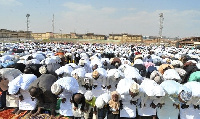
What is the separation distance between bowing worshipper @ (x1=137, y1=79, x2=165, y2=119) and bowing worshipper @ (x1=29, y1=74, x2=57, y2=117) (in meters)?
2.22

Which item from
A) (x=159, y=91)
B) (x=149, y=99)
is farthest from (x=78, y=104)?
(x=159, y=91)

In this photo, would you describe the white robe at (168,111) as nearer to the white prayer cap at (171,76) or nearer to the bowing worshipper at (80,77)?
the white prayer cap at (171,76)

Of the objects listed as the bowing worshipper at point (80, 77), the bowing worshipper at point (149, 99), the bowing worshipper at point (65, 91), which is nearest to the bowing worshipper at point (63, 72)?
the bowing worshipper at point (80, 77)

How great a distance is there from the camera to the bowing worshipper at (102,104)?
4.79 m

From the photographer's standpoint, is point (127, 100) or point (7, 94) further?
point (7, 94)

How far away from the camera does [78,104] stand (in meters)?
4.95

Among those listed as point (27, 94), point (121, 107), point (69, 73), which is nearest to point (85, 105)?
point (121, 107)

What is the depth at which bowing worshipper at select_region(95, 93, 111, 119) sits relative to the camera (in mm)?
4789

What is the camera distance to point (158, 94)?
4.78 metres

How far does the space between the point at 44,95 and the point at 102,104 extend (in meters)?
1.54

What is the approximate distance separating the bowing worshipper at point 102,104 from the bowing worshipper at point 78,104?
0.35 meters

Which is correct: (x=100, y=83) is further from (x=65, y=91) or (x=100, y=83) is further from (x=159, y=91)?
(x=159, y=91)

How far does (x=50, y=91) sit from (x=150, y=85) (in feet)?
8.12

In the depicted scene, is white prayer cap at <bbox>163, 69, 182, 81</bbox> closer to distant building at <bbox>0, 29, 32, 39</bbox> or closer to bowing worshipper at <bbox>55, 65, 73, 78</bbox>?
bowing worshipper at <bbox>55, 65, 73, 78</bbox>
